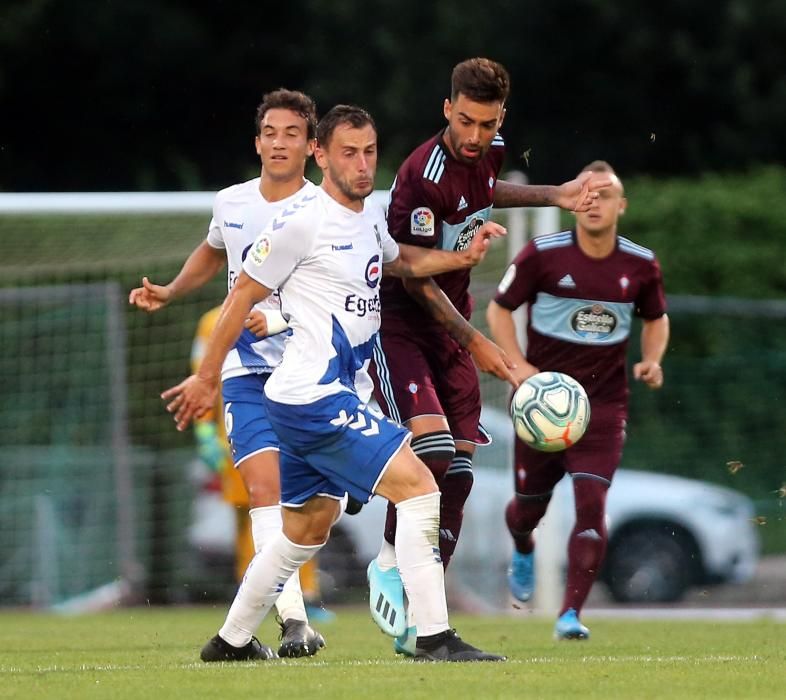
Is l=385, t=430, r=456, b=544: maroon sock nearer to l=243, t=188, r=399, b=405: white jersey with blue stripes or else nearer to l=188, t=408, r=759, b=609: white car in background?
l=243, t=188, r=399, b=405: white jersey with blue stripes

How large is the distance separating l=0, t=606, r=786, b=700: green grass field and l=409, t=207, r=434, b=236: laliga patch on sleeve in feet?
5.92

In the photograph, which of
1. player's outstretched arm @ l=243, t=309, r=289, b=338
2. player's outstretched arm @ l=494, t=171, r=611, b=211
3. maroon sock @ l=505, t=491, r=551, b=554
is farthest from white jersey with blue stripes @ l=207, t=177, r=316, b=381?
maroon sock @ l=505, t=491, r=551, b=554

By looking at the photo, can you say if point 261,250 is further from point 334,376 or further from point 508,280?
point 508,280

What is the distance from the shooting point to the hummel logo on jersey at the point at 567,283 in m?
9.54

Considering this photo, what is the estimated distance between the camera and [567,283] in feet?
31.3

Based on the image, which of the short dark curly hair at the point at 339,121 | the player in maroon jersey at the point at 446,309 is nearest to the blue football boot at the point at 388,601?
the player in maroon jersey at the point at 446,309

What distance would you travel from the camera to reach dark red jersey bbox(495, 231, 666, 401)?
31.4 feet

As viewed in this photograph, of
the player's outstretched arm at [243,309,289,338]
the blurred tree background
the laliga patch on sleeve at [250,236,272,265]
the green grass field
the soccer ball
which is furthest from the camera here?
the blurred tree background

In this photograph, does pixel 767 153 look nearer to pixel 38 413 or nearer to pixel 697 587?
pixel 697 587

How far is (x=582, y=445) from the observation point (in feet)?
30.9

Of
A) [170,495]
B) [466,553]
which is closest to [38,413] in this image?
[170,495]

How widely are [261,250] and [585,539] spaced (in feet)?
10.5

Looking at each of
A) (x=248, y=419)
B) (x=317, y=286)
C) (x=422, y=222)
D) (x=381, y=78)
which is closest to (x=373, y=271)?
(x=317, y=286)

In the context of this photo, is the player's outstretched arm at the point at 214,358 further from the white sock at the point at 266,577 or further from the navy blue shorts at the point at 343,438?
the white sock at the point at 266,577
